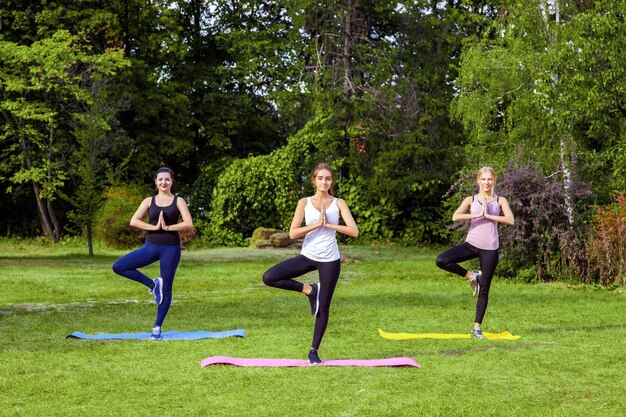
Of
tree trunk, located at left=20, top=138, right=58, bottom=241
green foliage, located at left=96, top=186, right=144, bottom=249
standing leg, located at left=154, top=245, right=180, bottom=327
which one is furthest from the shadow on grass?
tree trunk, located at left=20, top=138, right=58, bottom=241

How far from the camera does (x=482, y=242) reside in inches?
454

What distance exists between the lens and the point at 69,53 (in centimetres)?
3316

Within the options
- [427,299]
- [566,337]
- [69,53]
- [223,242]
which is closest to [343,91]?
[223,242]

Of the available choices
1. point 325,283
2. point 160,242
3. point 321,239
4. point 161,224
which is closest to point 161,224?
point 161,224

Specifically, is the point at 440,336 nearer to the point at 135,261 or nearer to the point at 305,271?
the point at 305,271

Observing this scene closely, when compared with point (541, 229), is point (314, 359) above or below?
below

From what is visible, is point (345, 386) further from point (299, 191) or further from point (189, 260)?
point (299, 191)

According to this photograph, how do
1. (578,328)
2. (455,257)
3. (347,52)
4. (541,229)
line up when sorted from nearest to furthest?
(455,257) → (578,328) → (541,229) → (347,52)

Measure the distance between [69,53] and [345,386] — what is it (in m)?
27.1

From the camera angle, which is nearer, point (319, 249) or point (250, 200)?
point (319, 249)

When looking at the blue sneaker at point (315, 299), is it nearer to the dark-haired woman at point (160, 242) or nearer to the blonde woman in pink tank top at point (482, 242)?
the dark-haired woman at point (160, 242)

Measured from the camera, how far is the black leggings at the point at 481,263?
11.4 m

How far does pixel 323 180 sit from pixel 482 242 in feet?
10.1

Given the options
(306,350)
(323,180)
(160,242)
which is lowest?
(306,350)
